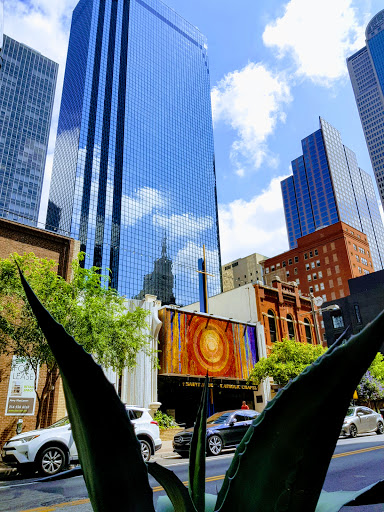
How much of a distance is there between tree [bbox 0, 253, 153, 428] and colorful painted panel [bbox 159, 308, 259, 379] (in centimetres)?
886

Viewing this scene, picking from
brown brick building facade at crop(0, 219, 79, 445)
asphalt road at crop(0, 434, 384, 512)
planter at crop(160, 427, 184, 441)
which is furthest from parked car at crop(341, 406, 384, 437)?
brown brick building facade at crop(0, 219, 79, 445)

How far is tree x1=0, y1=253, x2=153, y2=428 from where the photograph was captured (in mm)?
13680

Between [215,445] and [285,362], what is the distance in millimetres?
14305

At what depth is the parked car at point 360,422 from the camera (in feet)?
53.3

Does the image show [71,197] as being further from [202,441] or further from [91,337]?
[202,441]

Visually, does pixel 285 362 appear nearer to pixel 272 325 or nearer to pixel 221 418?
pixel 272 325

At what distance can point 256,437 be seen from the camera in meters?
1.00

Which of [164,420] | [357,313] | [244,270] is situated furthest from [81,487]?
[244,270]

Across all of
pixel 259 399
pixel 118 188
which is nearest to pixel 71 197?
pixel 118 188

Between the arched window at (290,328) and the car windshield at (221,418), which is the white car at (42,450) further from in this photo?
the arched window at (290,328)

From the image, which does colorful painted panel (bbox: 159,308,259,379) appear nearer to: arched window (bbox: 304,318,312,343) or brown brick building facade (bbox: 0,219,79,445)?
brown brick building facade (bbox: 0,219,79,445)

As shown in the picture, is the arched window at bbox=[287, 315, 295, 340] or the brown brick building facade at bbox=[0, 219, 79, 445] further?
the arched window at bbox=[287, 315, 295, 340]

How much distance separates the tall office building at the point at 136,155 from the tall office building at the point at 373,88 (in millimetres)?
74577

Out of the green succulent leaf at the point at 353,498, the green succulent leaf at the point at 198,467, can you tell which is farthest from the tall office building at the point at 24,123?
the green succulent leaf at the point at 353,498
